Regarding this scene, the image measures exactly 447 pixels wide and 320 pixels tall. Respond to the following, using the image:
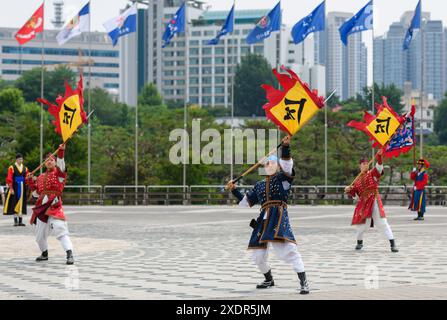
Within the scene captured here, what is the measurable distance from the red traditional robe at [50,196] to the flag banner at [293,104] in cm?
456

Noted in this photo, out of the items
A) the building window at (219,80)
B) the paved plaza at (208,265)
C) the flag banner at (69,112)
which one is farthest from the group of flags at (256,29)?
the building window at (219,80)

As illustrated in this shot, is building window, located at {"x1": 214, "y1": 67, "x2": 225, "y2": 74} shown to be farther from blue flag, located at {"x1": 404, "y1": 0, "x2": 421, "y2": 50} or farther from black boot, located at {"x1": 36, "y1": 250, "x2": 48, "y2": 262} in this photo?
black boot, located at {"x1": 36, "y1": 250, "x2": 48, "y2": 262}

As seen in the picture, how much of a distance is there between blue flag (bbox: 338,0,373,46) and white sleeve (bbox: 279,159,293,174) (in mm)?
32081

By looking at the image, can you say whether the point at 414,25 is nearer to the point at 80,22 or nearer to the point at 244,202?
the point at 80,22

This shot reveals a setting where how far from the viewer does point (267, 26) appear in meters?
45.6

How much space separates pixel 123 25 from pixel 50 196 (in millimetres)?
30483

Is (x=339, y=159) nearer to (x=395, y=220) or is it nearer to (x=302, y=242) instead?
(x=395, y=220)

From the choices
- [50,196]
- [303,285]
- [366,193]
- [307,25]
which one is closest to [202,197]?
[307,25]

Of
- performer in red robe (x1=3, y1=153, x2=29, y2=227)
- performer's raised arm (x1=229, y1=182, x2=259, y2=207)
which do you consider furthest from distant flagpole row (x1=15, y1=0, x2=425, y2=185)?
performer's raised arm (x1=229, y1=182, x2=259, y2=207)

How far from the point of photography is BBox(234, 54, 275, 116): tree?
128375mm

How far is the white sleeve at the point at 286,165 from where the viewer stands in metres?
11.7

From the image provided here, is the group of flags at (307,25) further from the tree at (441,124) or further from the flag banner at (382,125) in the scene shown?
the tree at (441,124)

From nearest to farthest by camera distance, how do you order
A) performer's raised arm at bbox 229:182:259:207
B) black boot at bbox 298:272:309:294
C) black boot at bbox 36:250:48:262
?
black boot at bbox 298:272:309:294 → performer's raised arm at bbox 229:182:259:207 → black boot at bbox 36:250:48:262

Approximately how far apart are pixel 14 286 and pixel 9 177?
14.9m
